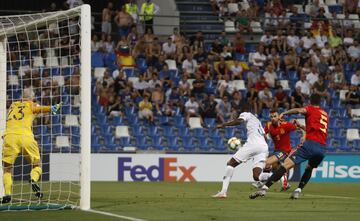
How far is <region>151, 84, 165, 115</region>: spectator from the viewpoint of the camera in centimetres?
2967

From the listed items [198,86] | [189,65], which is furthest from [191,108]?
[189,65]

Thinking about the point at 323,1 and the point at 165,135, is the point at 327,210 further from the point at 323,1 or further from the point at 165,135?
the point at 323,1

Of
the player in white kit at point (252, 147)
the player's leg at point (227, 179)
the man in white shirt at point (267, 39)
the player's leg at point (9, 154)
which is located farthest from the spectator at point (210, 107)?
the player's leg at point (9, 154)

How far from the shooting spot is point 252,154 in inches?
752

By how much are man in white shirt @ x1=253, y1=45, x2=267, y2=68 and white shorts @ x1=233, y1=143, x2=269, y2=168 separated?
1318 centimetres

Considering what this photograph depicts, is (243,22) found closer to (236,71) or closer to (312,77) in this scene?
(236,71)

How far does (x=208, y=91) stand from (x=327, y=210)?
648 inches

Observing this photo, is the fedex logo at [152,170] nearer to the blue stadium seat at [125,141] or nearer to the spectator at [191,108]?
the blue stadium seat at [125,141]

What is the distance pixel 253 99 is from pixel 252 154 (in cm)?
1192

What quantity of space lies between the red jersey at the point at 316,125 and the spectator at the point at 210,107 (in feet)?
40.4

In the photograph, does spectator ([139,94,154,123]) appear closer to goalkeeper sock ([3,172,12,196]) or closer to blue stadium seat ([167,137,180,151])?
blue stadium seat ([167,137,180,151])

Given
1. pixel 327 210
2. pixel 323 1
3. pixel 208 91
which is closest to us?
pixel 327 210

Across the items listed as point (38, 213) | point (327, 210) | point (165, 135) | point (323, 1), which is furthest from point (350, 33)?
point (38, 213)

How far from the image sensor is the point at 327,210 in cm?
1488
